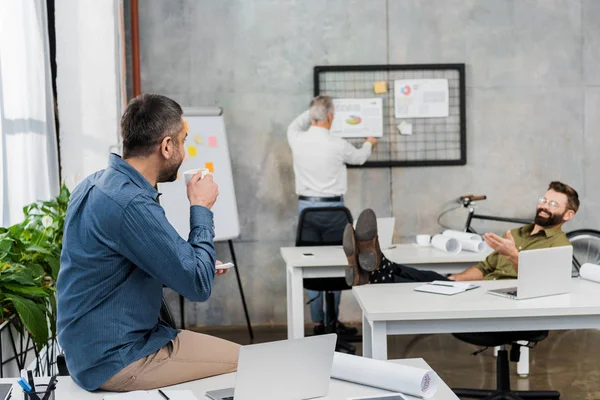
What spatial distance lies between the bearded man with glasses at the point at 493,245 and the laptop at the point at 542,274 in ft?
1.38

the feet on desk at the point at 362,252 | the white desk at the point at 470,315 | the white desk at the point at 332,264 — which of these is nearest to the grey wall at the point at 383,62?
the white desk at the point at 332,264

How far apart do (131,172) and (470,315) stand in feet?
5.02

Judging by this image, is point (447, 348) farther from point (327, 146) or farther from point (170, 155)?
point (170, 155)

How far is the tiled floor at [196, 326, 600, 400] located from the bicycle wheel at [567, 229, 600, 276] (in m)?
0.69

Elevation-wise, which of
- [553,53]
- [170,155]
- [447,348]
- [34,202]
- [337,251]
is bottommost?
[447,348]

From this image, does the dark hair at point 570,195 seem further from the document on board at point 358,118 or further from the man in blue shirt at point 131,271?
the man in blue shirt at point 131,271

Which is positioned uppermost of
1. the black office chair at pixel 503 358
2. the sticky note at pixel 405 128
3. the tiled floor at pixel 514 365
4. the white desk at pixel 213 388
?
the sticky note at pixel 405 128

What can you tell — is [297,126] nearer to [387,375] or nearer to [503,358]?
[503,358]

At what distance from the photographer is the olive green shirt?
13.9ft

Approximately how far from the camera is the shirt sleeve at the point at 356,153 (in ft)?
20.6

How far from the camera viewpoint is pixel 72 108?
17.3ft

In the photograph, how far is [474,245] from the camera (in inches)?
198

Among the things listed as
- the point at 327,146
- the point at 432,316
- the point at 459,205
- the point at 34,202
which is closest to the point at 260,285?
the point at 327,146

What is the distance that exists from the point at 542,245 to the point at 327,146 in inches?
92.5
